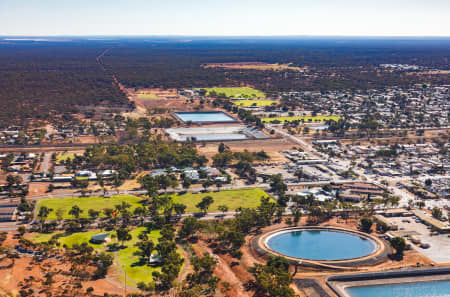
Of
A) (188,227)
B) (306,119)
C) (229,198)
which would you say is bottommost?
(229,198)

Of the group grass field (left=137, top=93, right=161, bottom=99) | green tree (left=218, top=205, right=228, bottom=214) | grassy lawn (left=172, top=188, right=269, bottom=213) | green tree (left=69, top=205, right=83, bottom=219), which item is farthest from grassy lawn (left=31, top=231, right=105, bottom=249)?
grass field (left=137, top=93, right=161, bottom=99)

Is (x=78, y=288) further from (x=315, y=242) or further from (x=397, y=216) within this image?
(x=397, y=216)

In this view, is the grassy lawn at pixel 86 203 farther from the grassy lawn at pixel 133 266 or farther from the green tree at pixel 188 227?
the green tree at pixel 188 227

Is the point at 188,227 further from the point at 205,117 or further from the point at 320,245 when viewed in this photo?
Answer: the point at 205,117

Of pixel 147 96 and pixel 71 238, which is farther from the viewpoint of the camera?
pixel 147 96

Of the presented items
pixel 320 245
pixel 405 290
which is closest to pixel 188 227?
pixel 320 245

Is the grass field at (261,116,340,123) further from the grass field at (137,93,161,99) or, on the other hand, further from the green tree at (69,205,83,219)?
the green tree at (69,205,83,219)

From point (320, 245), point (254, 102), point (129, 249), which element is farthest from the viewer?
point (254, 102)
